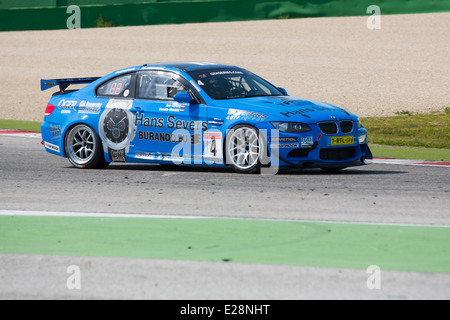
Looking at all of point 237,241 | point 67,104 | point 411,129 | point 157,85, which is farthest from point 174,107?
point 411,129

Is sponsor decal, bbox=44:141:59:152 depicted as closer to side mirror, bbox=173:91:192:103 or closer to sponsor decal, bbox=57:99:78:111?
sponsor decal, bbox=57:99:78:111

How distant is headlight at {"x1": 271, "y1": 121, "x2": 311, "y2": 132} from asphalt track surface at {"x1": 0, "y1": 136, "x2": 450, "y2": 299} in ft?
1.89

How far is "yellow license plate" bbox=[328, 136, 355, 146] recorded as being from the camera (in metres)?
10.5

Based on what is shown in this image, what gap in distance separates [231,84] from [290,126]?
1286 millimetres

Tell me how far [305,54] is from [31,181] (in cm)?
1998

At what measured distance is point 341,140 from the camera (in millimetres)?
10555

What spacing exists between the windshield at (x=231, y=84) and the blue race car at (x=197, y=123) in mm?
13

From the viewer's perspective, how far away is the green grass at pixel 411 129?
15156mm

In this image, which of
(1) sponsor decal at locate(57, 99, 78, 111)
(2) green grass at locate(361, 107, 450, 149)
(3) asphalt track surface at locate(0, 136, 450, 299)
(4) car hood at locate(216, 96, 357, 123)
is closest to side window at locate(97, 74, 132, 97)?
(1) sponsor decal at locate(57, 99, 78, 111)

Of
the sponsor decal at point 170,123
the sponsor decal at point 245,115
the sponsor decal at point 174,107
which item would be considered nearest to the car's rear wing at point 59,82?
the sponsor decal at point 170,123

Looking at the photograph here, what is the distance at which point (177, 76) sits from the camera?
11.2 meters
